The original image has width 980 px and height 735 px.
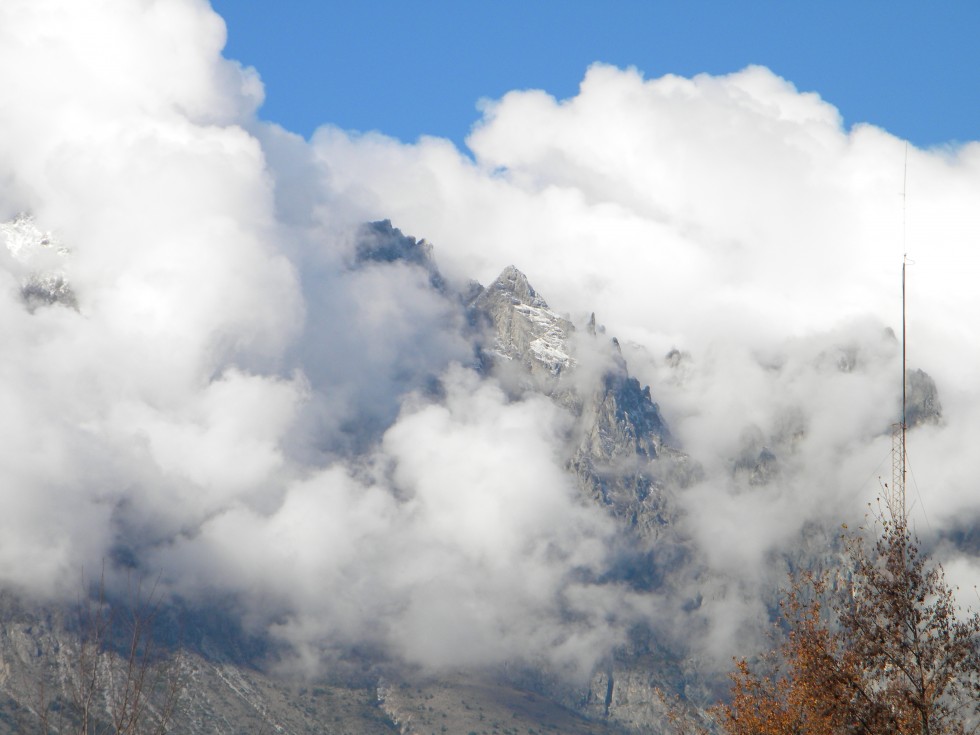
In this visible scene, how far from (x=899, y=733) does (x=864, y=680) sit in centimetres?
461

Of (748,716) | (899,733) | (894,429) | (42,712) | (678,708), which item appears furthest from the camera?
(678,708)

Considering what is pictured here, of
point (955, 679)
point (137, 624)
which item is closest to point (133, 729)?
point (137, 624)

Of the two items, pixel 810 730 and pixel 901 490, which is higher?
pixel 901 490

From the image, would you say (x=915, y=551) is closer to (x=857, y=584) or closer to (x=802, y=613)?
(x=857, y=584)

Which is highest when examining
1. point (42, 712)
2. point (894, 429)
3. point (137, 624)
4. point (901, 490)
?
point (894, 429)

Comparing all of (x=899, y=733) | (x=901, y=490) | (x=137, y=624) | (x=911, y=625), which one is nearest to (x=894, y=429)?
(x=901, y=490)

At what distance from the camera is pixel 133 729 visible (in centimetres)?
7844

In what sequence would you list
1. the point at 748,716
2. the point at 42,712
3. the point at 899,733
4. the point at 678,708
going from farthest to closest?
the point at 678,708 < the point at 748,716 < the point at 899,733 < the point at 42,712

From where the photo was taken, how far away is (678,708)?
11456cm

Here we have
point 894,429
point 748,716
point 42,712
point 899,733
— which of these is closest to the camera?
point 42,712

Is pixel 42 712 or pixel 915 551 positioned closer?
pixel 42 712

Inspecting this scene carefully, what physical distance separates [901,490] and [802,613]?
53.7 feet

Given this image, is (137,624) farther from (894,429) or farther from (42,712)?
(894,429)

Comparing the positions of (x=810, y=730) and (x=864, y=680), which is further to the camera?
(x=810, y=730)
